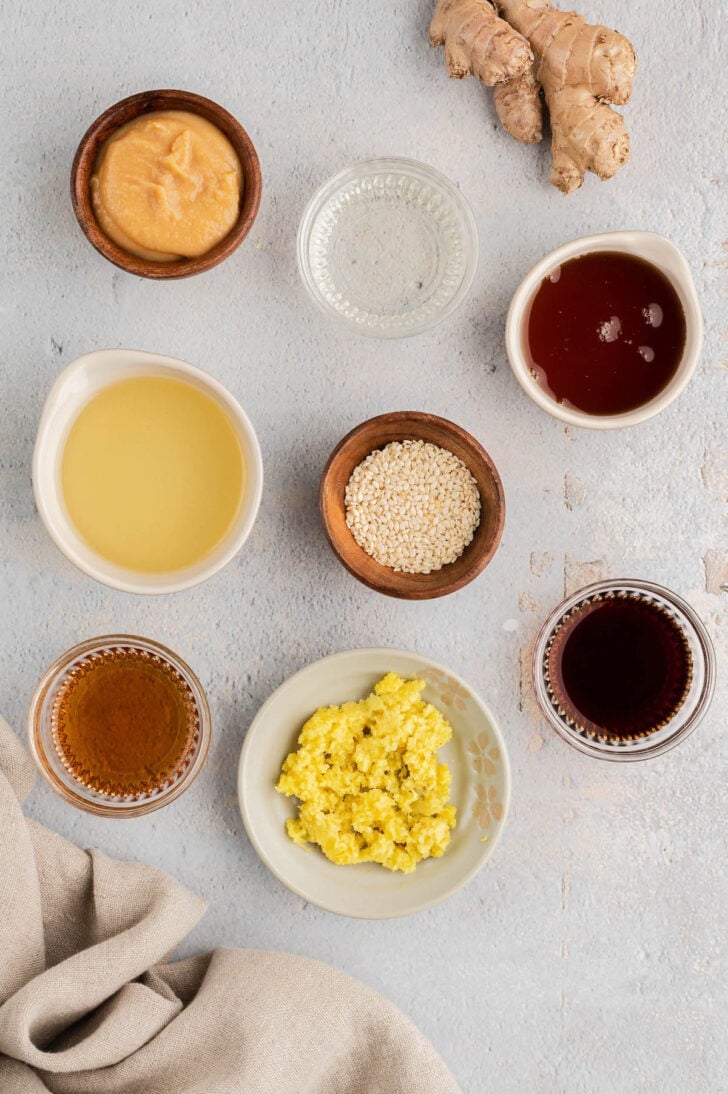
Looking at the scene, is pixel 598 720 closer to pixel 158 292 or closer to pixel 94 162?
pixel 158 292

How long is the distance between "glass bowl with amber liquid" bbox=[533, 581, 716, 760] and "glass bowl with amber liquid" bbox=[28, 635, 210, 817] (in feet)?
2.17

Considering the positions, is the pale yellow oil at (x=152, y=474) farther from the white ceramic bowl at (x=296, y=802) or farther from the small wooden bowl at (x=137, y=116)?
the white ceramic bowl at (x=296, y=802)

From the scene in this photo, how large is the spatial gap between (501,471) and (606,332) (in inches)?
12.7

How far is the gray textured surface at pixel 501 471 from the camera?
5.79ft

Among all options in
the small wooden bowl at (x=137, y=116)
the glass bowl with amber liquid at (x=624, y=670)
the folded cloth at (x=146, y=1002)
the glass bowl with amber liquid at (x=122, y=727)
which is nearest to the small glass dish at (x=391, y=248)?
the small wooden bowl at (x=137, y=116)

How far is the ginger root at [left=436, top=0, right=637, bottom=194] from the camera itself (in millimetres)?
1676

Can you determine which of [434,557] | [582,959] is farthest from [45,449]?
[582,959]

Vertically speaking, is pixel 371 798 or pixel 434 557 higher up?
pixel 434 557

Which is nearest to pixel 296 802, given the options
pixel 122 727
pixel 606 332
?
pixel 122 727

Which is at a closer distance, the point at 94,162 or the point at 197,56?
the point at 94,162

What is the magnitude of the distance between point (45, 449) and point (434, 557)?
2.33ft

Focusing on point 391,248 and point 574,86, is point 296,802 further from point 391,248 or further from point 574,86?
point 574,86

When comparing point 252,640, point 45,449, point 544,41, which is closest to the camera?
point 45,449

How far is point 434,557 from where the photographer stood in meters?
1.75
